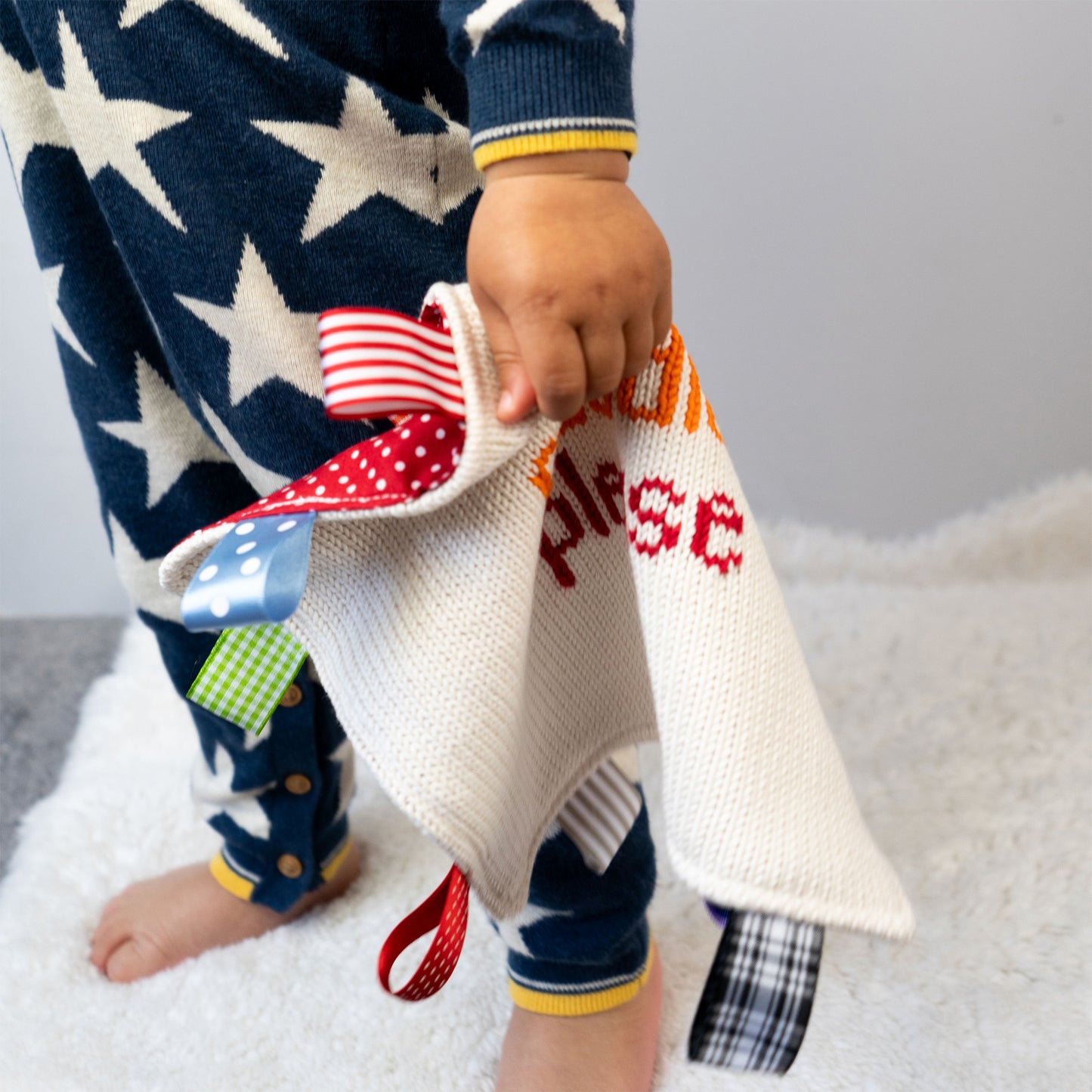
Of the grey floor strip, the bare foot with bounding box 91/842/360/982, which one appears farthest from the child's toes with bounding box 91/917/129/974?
the grey floor strip

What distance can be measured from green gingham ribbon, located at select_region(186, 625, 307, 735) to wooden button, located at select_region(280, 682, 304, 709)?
20 centimetres

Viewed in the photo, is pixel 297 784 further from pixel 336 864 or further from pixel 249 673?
pixel 249 673

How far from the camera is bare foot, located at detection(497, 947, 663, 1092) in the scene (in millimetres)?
518

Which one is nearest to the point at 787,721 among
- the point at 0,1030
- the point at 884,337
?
the point at 0,1030

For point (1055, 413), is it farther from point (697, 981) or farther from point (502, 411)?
point (502, 411)

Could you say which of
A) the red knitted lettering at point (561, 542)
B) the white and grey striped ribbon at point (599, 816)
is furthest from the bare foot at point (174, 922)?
the red knitted lettering at point (561, 542)

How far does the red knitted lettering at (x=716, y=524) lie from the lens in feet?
Result: 1.09

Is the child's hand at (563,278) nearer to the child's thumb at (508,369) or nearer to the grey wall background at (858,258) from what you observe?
the child's thumb at (508,369)

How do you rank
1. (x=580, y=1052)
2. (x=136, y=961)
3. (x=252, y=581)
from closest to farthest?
1. (x=252, y=581)
2. (x=580, y=1052)
3. (x=136, y=961)

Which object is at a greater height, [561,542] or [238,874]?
[561,542]

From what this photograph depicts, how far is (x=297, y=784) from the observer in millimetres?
596

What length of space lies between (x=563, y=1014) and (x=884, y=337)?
0.62 metres

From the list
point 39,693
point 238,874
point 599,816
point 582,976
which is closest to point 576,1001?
point 582,976

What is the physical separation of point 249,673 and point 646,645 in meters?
0.15
